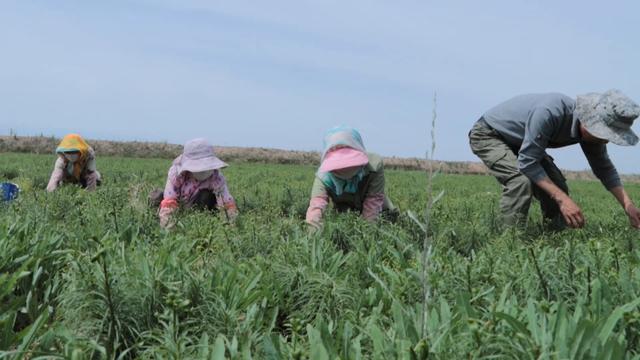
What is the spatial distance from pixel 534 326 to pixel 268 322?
1105 mm

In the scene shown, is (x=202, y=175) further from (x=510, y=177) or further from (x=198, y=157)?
(x=510, y=177)

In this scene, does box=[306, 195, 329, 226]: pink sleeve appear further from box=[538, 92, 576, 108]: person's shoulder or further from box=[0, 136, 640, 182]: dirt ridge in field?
box=[0, 136, 640, 182]: dirt ridge in field

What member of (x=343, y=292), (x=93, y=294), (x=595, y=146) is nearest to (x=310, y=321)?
(x=343, y=292)

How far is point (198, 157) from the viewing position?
17.7 feet

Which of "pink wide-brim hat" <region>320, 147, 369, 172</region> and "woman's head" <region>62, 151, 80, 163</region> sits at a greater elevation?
"pink wide-brim hat" <region>320, 147, 369, 172</region>

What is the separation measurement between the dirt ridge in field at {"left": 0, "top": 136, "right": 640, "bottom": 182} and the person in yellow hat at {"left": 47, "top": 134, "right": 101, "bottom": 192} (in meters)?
17.4

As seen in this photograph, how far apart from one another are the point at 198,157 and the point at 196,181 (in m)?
0.34

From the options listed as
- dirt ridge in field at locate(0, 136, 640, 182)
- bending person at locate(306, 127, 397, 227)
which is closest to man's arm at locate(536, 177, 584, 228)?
bending person at locate(306, 127, 397, 227)

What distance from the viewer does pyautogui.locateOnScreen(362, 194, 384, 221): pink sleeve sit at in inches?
201

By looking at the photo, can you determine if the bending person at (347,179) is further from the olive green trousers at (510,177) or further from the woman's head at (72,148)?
the woman's head at (72,148)

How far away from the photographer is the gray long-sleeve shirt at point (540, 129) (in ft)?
15.2

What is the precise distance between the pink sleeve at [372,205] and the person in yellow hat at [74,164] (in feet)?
13.6

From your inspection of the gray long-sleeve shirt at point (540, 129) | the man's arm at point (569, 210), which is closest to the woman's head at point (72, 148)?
Answer: the gray long-sleeve shirt at point (540, 129)

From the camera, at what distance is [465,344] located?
5.90ft
